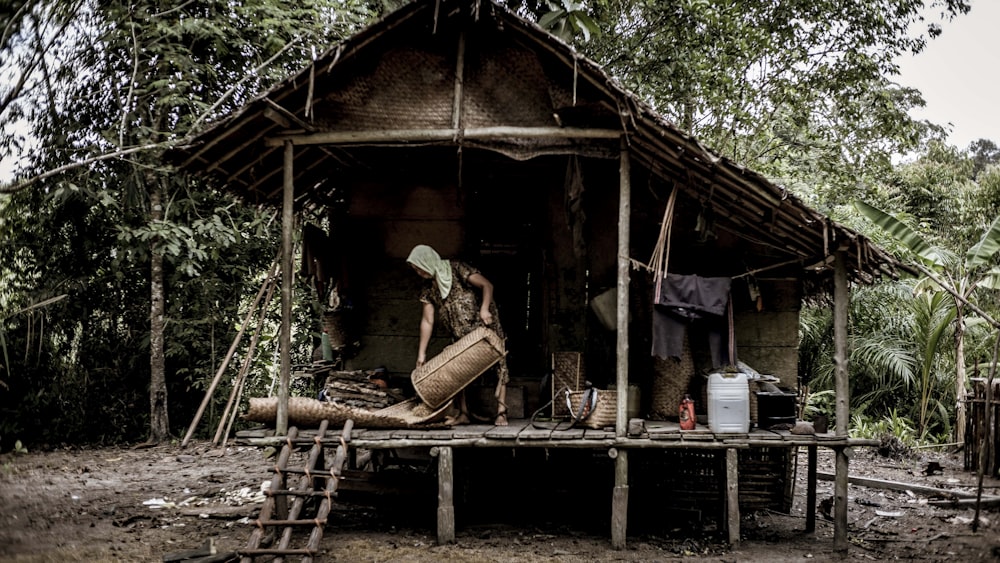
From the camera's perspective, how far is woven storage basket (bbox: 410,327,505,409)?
6715mm

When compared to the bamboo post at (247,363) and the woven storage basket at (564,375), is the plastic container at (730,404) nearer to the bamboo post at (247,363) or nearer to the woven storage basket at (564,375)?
the woven storage basket at (564,375)

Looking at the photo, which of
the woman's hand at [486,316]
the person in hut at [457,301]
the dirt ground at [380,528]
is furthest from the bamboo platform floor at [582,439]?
the woman's hand at [486,316]

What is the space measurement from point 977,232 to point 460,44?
41.2 ft

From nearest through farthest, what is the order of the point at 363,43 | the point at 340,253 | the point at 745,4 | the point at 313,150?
the point at 363,43
the point at 313,150
the point at 340,253
the point at 745,4

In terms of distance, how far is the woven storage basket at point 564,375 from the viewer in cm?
735

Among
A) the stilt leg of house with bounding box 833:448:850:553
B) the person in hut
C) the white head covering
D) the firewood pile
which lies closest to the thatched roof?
the white head covering

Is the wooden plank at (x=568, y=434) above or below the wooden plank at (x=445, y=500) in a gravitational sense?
above

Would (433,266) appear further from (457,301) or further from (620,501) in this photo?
(620,501)

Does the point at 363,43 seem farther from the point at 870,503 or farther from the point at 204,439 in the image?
the point at 204,439

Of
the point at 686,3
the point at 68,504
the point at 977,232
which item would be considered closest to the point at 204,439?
the point at 68,504

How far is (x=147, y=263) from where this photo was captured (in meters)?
11.7

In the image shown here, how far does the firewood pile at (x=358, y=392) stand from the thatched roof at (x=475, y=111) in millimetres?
2156

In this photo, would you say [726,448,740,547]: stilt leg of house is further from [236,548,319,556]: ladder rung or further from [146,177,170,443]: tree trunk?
[146,177,170,443]: tree trunk

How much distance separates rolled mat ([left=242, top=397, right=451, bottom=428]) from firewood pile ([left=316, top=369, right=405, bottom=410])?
0.75 ft
